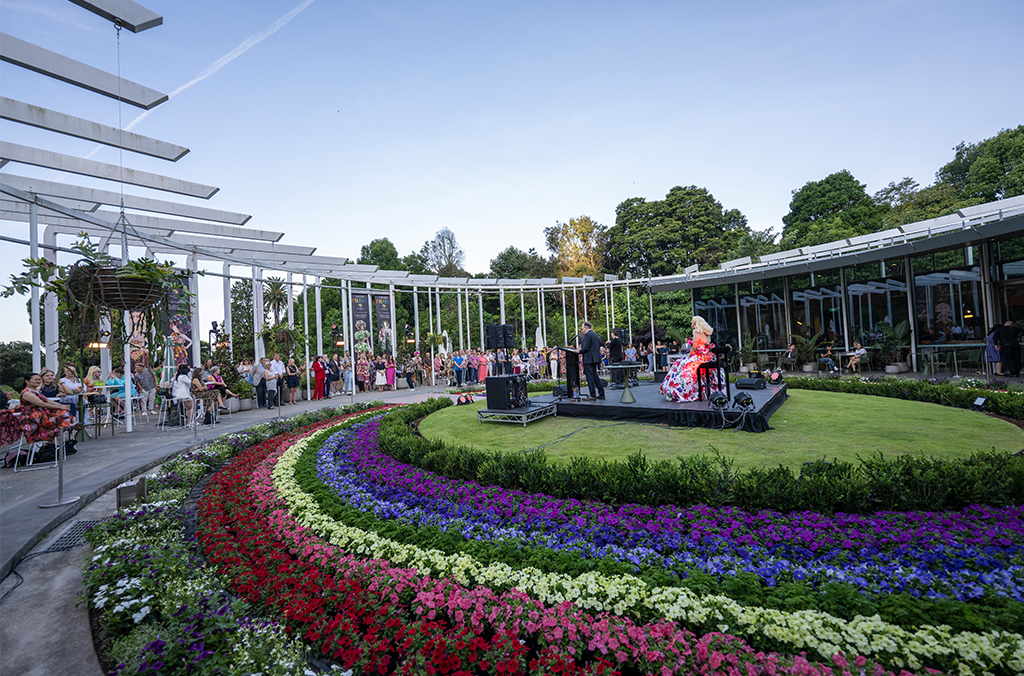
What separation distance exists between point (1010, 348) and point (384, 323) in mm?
21080

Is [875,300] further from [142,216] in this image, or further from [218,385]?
[142,216]

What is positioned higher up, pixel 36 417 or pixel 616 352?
pixel 616 352

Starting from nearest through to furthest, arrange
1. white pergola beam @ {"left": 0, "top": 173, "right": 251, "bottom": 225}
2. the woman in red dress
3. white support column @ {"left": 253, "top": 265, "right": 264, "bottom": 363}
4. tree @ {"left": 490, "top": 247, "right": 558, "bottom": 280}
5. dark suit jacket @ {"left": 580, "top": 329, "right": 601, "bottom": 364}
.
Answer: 1. white pergola beam @ {"left": 0, "top": 173, "right": 251, "bottom": 225}
2. dark suit jacket @ {"left": 580, "top": 329, "right": 601, "bottom": 364}
3. white support column @ {"left": 253, "top": 265, "right": 264, "bottom": 363}
4. the woman in red dress
5. tree @ {"left": 490, "top": 247, "right": 558, "bottom": 280}

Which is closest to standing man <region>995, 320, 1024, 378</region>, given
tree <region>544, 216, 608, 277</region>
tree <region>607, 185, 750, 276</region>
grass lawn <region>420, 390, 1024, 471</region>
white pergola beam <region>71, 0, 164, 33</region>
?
grass lawn <region>420, 390, 1024, 471</region>

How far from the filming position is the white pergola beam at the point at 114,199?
9.81m

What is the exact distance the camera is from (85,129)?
28.3 ft

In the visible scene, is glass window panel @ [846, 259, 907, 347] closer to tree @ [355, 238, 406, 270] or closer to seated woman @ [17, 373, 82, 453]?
seated woman @ [17, 373, 82, 453]

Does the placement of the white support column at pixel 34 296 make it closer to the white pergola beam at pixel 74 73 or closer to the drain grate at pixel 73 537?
the white pergola beam at pixel 74 73

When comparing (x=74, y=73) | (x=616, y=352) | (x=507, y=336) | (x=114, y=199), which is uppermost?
(x=74, y=73)

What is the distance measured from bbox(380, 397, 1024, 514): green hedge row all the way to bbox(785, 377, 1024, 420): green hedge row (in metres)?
5.04

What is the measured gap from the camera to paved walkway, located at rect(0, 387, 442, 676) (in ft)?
8.95

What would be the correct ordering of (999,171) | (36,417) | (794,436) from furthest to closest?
(999,171) → (794,436) → (36,417)

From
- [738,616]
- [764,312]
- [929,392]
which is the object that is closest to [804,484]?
[738,616]

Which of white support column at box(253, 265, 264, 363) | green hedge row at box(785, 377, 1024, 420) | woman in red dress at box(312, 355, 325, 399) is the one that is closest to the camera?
green hedge row at box(785, 377, 1024, 420)
